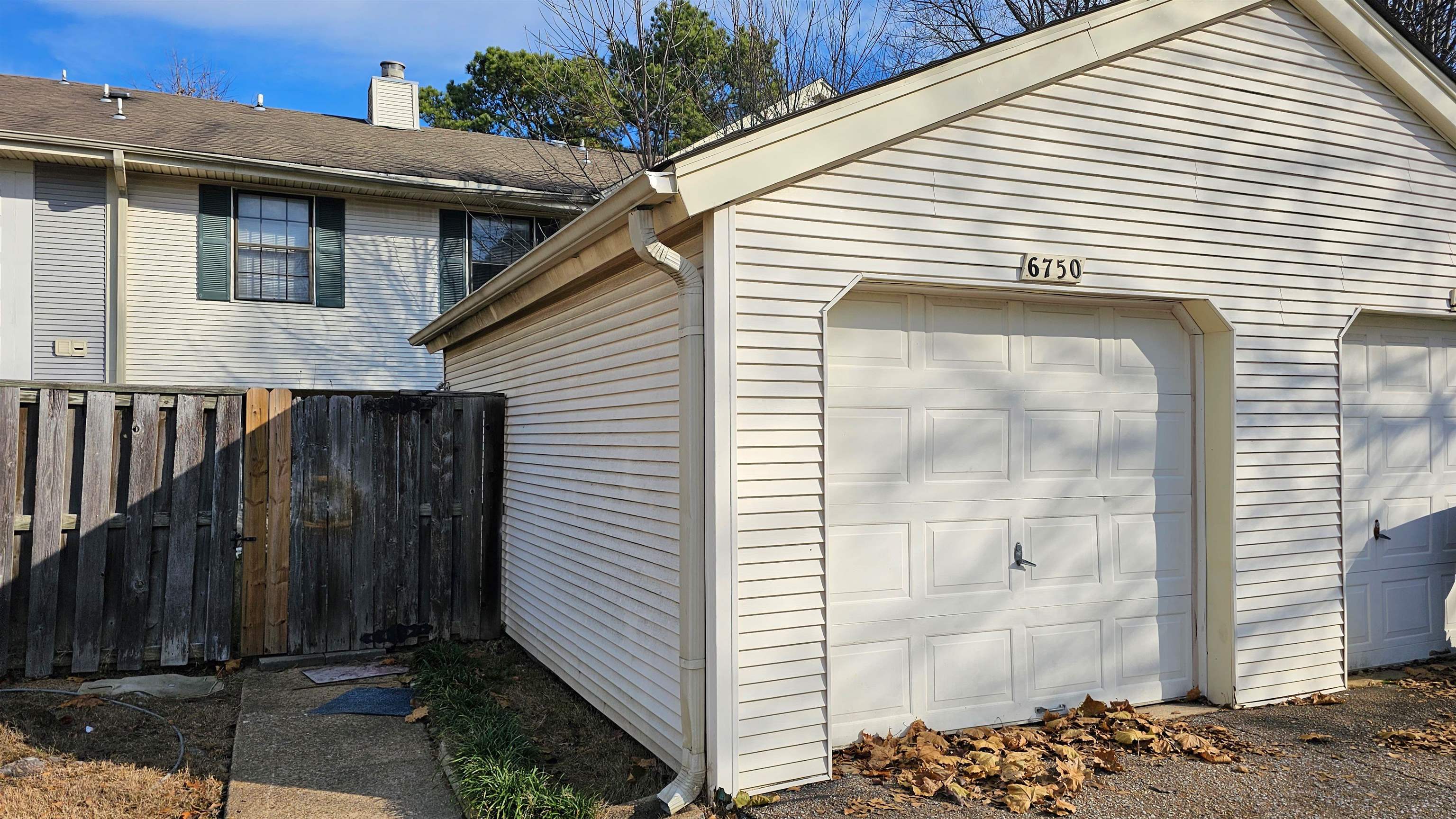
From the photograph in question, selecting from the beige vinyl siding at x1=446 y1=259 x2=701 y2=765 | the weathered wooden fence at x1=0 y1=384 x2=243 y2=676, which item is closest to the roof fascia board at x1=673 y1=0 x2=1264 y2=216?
the beige vinyl siding at x1=446 y1=259 x2=701 y2=765

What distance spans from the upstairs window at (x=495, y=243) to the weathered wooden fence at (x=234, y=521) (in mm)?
5794

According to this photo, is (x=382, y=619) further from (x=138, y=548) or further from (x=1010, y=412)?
(x=1010, y=412)

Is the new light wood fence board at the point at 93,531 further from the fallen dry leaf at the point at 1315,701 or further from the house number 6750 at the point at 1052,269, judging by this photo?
the fallen dry leaf at the point at 1315,701

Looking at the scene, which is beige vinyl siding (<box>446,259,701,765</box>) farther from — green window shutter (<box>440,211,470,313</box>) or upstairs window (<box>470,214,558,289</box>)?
upstairs window (<box>470,214,558,289</box>)

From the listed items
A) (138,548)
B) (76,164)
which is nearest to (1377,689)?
(138,548)

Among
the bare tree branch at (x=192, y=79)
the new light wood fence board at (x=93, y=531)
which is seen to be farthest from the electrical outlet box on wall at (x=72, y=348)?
the bare tree branch at (x=192, y=79)

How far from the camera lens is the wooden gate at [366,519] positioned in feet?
22.0

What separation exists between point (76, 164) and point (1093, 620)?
1182 centimetres

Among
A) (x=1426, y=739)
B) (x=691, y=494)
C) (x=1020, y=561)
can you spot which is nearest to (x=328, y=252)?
(x=691, y=494)

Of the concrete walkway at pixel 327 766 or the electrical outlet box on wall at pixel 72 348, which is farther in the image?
the electrical outlet box on wall at pixel 72 348

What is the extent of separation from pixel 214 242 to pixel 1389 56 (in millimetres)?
11942

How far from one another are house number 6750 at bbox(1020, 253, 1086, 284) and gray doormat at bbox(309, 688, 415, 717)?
4.42 m

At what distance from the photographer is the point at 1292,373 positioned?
5.50m

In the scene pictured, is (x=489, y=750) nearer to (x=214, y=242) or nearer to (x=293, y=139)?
(x=214, y=242)
